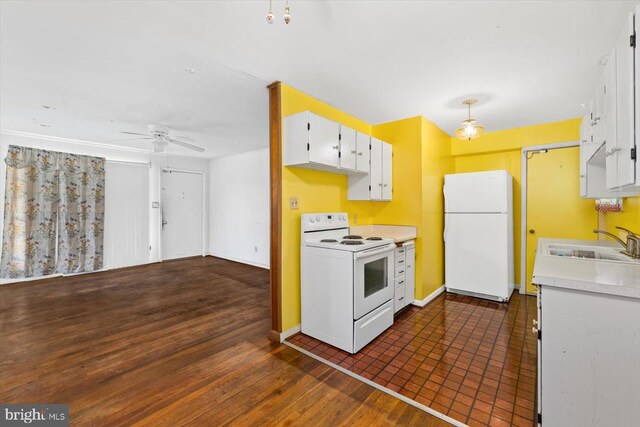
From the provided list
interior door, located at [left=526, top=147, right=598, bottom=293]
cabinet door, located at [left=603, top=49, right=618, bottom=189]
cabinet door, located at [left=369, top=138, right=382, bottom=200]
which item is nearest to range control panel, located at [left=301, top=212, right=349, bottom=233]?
cabinet door, located at [left=369, top=138, right=382, bottom=200]

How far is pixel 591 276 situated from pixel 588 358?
1.24ft

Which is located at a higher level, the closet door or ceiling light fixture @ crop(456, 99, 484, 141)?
ceiling light fixture @ crop(456, 99, 484, 141)

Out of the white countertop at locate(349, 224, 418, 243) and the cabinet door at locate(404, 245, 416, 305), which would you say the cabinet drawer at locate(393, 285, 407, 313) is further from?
the white countertop at locate(349, 224, 418, 243)

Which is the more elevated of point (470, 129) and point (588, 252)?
point (470, 129)

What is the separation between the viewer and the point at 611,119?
1.36m

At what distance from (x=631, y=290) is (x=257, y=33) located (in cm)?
246

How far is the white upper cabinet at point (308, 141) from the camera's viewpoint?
254cm

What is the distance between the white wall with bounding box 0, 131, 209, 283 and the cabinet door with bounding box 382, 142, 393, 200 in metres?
5.07

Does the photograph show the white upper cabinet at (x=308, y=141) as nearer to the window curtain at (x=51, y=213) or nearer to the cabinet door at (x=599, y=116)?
the cabinet door at (x=599, y=116)

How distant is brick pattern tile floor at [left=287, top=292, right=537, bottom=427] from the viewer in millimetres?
1762

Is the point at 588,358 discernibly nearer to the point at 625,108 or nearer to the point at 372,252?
the point at 625,108

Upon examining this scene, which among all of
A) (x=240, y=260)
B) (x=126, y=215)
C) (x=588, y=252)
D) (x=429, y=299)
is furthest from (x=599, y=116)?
(x=126, y=215)

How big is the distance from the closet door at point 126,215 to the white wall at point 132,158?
0.12 m

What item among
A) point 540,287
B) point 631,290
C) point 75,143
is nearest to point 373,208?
point 540,287
